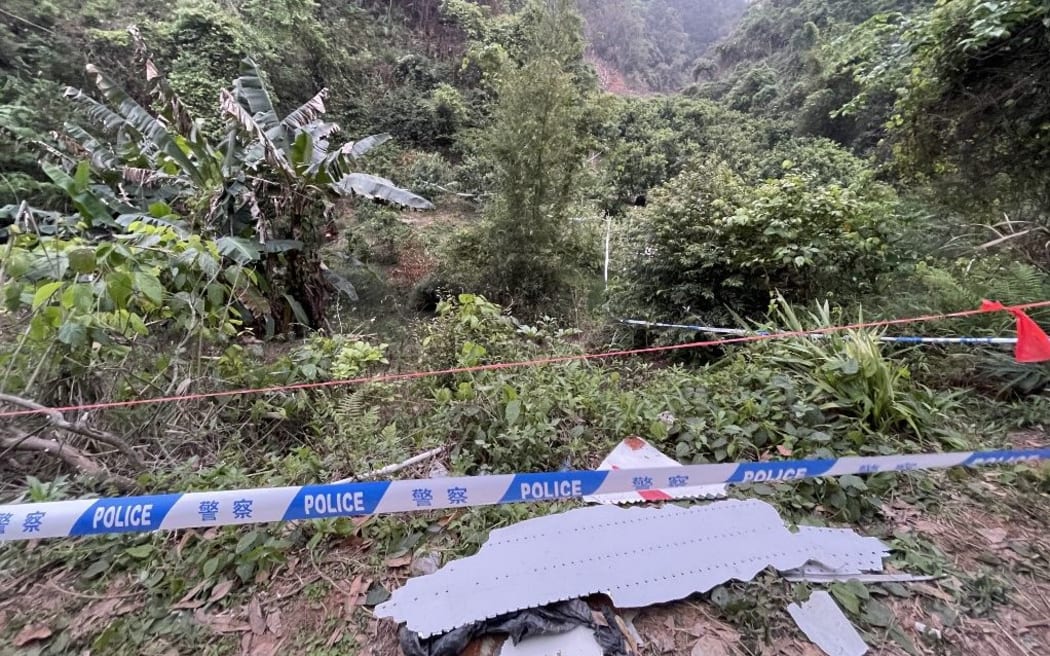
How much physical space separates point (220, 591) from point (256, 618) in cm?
18

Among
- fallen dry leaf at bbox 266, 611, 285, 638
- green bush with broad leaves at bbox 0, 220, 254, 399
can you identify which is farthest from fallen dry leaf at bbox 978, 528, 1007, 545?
green bush with broad leaves at bbox 0, 220, 254, 399

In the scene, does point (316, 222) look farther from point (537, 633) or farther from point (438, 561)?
point (537, 633)

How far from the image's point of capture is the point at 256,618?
149 centimetres

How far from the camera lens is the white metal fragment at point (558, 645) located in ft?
4.36

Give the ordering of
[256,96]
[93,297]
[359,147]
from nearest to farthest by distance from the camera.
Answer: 1. [93,297]
2. [256,96]
3. [359,147]

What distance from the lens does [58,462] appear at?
6.73 feet

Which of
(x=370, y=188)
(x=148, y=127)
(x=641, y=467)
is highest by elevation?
(x=148, y=127)

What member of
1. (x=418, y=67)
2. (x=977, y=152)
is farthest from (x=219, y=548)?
(x=418, y=67)

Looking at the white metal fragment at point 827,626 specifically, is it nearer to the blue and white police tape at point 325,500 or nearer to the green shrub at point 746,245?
the blue and white police tape at point 325,500

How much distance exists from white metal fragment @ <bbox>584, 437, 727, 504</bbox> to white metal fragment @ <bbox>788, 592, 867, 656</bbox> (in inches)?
17.4

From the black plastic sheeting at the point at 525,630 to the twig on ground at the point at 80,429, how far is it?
1.57m

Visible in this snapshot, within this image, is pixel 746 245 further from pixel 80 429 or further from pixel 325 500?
pixel 80 429

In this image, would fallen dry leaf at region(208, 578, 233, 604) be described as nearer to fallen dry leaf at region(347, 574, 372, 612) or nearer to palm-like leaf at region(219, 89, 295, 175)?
fallen dry leaf at region(347, 574, 372, 612)

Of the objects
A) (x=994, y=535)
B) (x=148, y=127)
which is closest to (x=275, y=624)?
(x=994, y=535)
